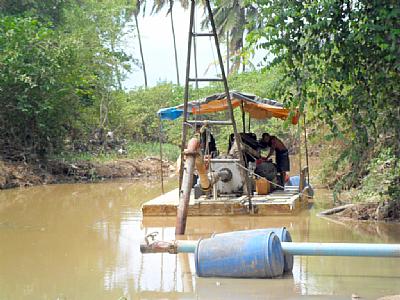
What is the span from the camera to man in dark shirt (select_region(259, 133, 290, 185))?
14969mm

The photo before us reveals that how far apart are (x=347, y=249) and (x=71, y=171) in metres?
16.9

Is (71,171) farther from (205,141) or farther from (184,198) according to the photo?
(184,198)

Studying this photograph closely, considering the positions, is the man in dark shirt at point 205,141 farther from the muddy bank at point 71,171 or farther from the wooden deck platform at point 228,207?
the muddy bank at point 71,171

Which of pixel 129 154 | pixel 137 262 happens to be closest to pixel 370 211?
pixel 137 262

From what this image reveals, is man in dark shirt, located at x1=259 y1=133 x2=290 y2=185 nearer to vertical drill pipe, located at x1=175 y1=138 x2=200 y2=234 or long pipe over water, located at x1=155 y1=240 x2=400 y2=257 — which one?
vertical drill pipe, located at x1=175 y1=138 x2=200 y2=234

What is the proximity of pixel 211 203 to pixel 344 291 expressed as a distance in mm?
6051

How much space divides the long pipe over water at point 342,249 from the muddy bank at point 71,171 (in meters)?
14.3

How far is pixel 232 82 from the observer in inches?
1416

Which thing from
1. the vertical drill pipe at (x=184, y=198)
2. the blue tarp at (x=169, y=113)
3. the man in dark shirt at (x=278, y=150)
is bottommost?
the vertical drill pipe at (x=184, y=198)

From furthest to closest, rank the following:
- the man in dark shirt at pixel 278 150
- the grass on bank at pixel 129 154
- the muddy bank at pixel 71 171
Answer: the grass on bank at pixel 129 154, the muddy bank at pixel 71 171, the man in dark shirt at pixel 278 150

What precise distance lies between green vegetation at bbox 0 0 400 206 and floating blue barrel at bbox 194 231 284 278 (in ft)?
6.78

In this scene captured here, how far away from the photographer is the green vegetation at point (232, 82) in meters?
9.11

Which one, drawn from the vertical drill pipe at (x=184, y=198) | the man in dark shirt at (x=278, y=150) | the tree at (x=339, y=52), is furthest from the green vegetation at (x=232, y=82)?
the vertical drill pipe at (x=184, y=198)

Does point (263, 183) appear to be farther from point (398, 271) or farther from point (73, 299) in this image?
point (73, 299)
